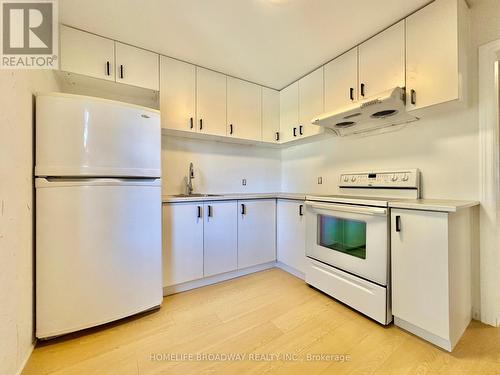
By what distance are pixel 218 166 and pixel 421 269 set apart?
2198mm

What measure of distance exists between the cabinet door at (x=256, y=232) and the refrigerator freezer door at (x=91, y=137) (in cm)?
111

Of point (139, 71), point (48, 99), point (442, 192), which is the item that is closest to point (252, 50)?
point (139, 71)

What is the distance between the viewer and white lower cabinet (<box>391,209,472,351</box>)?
49.4 inches

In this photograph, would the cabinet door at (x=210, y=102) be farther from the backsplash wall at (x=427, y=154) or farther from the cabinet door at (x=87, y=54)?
the backsplash wall at (x=427, y=154)

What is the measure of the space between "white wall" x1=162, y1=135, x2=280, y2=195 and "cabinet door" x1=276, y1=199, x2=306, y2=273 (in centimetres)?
65

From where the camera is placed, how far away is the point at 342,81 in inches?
82.3

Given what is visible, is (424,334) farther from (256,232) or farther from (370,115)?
(370,115)

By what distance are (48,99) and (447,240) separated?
2592mm

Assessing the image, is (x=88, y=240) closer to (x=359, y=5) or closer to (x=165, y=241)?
(x=165, y=241)

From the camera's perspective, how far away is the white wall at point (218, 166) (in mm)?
2420

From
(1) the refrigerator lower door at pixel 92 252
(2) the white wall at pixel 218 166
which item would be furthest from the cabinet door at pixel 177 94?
(1) the refrigerator lower door at pixel 92 252

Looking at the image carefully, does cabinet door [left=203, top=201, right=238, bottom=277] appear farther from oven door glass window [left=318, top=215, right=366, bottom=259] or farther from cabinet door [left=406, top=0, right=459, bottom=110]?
cabinet door [left=406, top=0, right=459, bottom=110]

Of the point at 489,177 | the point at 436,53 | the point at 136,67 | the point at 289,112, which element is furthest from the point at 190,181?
the point at 489,177

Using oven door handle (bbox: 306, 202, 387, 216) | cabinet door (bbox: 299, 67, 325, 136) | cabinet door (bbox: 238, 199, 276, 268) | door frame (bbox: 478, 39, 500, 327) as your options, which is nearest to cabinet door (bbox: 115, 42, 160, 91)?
cabinet door (bbox: 238, 199, 276, 268)
